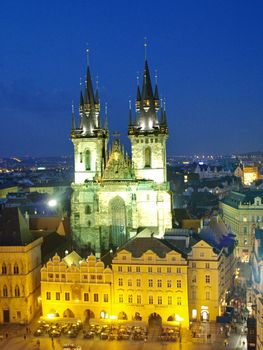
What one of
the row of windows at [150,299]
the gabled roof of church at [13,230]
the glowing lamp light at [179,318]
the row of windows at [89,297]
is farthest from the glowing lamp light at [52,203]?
the glowing lamp light at [179,318]

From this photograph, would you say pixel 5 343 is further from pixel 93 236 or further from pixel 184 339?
pixel 93 236

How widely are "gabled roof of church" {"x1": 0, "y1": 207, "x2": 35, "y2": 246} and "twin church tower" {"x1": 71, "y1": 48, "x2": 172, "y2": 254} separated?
16.9 m

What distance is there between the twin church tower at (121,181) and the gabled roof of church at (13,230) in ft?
55.6

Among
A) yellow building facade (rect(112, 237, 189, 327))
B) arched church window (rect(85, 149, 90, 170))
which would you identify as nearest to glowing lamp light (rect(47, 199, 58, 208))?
arched church window (rect(85, 149, 90, 170))

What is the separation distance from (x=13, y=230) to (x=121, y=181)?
23.0 metres

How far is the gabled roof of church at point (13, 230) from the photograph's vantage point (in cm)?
7569

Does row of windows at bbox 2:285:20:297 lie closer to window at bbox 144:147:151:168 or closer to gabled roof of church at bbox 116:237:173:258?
gabled roof of church at bbox 116:237:173:258

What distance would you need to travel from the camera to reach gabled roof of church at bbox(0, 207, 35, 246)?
A: 2980 inches

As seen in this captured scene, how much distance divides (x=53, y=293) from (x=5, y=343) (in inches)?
421

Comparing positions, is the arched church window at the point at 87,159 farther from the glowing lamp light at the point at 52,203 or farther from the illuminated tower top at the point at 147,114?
the glowing lamp light at the point at 52,203

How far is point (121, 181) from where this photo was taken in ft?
300

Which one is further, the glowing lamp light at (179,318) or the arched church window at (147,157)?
the arched church window at (147,157)

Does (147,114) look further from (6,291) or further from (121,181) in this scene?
(6,291)

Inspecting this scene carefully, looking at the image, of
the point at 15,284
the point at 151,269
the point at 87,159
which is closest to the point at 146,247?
the point at 151,269
